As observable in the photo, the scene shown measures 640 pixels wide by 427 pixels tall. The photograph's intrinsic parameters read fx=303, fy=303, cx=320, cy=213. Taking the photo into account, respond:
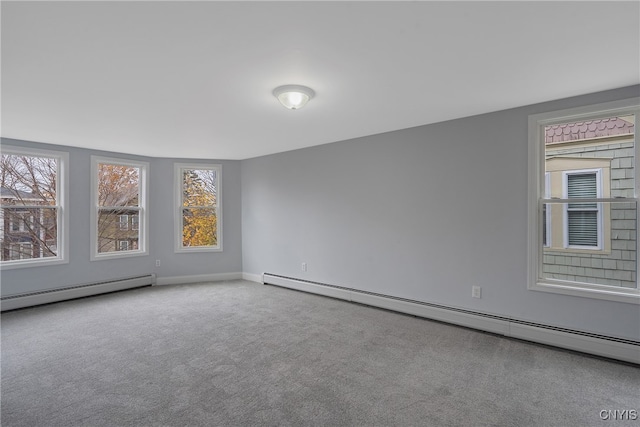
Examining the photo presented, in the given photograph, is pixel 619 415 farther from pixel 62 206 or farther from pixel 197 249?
pixel 62 206

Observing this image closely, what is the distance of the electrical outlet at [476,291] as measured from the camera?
334cm

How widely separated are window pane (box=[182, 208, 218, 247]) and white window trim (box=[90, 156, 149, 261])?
25.3 inches

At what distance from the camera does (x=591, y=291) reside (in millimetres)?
2744

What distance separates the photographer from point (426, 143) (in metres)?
3.72

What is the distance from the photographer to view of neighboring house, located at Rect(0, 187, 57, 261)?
13.7 ft

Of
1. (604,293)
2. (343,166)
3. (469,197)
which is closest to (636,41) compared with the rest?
(469,197)

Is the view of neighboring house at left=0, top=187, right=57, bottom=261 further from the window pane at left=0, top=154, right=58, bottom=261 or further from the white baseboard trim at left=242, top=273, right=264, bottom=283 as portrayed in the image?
the white baseboard trim at left=242, top=273, right=264, bottom=283

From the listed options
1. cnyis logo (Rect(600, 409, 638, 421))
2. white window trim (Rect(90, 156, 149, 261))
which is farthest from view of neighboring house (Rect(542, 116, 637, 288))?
white window trim (Rect(90, 156, 149, 261))

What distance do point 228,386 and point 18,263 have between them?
13.1 feet

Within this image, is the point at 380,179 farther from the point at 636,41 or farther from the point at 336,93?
the point at 636,41

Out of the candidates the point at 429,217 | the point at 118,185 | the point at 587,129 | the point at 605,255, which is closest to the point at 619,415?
the point at 605,255

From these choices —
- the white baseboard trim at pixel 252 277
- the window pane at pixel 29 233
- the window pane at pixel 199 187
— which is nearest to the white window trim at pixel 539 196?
the white baseboard trim at pixel 252 277

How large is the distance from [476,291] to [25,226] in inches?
238

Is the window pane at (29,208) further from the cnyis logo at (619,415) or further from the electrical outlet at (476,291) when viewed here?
the cnyis logo at (619,415)
